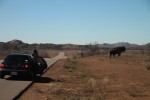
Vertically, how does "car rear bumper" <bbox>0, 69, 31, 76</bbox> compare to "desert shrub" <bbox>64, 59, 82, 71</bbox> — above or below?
above

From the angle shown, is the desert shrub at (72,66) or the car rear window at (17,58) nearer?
the car rear window at (17,58)

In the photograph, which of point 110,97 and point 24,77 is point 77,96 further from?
point 24,77

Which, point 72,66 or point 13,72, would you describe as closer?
point 13,72

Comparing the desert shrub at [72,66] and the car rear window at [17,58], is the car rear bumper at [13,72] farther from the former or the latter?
the desert shrub at [72,66]

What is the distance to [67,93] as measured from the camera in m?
18.3

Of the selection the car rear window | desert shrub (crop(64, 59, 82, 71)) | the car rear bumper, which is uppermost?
the car rear window

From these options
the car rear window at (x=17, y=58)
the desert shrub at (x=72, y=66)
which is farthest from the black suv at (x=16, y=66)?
the desert shrub at (x=72, y=66)

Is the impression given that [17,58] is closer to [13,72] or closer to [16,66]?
[16,66]

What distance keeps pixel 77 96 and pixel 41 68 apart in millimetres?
11845

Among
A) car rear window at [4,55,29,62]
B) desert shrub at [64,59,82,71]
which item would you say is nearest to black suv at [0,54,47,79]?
car rear window at [4,55,29,62]

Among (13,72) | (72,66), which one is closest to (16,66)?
(13,72)

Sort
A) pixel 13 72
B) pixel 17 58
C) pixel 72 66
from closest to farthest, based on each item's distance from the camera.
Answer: pixel 13 72 → pixel 17 58 → pixel 72 66

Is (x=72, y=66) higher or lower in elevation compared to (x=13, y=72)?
lower

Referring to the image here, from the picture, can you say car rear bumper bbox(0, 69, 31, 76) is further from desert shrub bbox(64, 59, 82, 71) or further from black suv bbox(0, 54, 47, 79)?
desert shrub bbox(64, 59, 82, 71)
